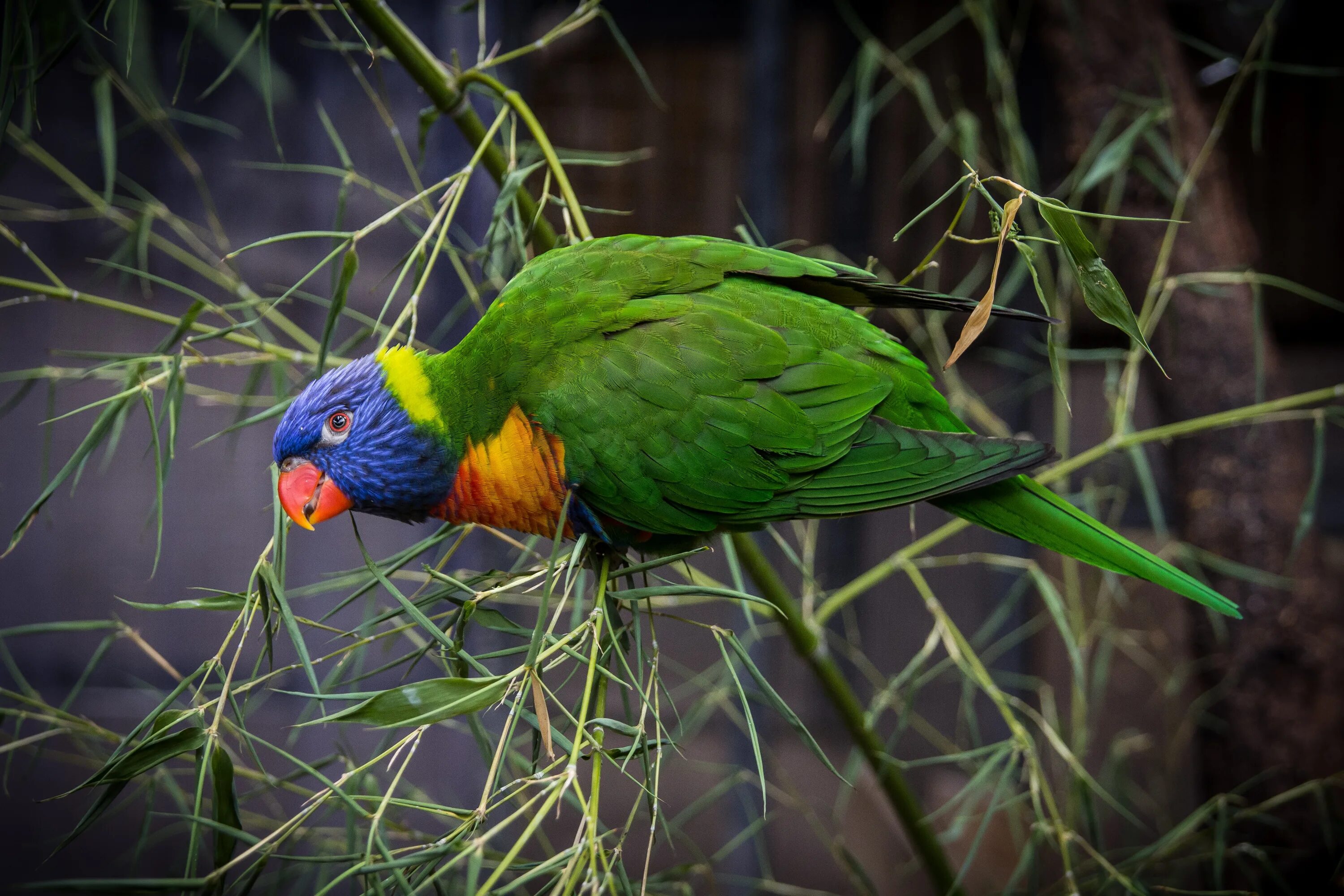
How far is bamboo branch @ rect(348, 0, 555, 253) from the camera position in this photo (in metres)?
0.79

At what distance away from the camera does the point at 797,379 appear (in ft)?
2.75

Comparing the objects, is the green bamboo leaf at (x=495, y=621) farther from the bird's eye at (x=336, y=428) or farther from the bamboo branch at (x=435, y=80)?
the bamboo branch at (x=435, y=80)

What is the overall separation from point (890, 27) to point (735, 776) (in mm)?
1998

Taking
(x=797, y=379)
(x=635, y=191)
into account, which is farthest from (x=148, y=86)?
(x=635, y=191)

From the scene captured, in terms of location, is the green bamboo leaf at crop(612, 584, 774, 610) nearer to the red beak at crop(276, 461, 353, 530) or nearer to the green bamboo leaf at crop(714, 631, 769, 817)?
the green bamboo leaf at crop(714, 631, 769, 817)

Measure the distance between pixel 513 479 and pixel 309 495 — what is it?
0.22m

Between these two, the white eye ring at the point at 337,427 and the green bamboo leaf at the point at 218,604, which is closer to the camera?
the green bamboo leaf at the point at 218,604

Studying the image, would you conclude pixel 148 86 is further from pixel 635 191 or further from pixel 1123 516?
pixel 1123 516

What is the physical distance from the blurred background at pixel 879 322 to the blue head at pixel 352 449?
38 cm

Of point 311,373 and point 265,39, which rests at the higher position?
point 265,39

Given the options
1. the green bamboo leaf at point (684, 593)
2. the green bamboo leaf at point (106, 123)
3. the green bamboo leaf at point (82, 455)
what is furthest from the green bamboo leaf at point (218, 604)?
the green bamboo leaf at point (106, 123)

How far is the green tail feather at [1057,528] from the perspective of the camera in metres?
0.84

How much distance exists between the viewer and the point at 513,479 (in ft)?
→ 2.87

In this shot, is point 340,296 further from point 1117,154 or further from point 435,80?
point 1117,154
